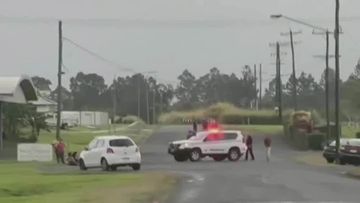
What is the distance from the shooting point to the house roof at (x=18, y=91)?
203 feet

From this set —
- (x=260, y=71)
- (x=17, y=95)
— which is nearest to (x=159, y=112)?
(x=260, y=71)

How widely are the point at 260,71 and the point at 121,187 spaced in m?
122

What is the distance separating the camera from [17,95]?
65.7 meters

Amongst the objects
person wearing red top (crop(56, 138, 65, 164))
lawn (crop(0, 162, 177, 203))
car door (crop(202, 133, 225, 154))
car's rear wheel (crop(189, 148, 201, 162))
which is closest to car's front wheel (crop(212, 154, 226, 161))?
car door (crop(202, 133, 225, 154))

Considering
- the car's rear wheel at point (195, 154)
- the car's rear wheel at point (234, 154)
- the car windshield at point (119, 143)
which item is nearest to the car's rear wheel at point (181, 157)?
the car's rear wheel at point (195, 154)

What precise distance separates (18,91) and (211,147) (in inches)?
847

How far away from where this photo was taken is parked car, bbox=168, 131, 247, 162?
50281 mm

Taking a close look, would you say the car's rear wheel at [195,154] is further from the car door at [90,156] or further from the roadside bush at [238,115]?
the roadside bush at [238,115]

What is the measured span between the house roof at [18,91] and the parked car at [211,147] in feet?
54.3

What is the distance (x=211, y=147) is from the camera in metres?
50.5

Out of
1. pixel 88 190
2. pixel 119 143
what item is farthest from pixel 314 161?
pixel 88 190

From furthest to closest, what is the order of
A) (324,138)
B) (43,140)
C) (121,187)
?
(43,140)
(324,138)
(121,187)

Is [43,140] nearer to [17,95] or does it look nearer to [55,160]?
[17,95]

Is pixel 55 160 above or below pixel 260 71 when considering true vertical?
below
